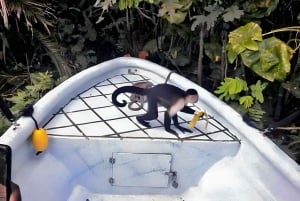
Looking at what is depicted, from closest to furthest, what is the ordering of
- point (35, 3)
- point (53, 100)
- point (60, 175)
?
point (60, 175) < point (53, 100) < point (35, 3)

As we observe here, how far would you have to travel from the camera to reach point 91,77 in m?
1.72

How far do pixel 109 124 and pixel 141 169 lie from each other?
19 cm

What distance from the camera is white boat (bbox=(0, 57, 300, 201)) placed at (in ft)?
4.25

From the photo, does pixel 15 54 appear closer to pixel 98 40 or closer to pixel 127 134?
pixel 98 40

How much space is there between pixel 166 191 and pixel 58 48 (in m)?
1.25

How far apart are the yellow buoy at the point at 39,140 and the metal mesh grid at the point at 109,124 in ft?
0.25

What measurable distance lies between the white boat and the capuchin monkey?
0.03 metres

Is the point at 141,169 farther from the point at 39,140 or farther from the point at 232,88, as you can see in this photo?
the point at 232,88

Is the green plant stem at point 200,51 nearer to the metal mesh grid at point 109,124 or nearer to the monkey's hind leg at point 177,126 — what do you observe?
the metal mesh grid at point 109,124

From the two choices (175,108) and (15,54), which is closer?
(175,108)

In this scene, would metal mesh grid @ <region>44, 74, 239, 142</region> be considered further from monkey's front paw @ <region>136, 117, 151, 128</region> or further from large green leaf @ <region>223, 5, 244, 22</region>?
large green leaf @ <region>223, 5, 244, 22</region>

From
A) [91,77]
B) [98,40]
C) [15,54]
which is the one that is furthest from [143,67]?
[15,54]

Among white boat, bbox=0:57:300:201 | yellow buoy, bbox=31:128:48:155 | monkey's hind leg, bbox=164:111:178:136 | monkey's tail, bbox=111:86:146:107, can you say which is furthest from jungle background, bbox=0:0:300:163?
yellow buoy, bbox=31:128:48:155

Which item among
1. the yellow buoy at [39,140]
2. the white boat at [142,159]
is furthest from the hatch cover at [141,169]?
the yellow buoy at [39,140]
